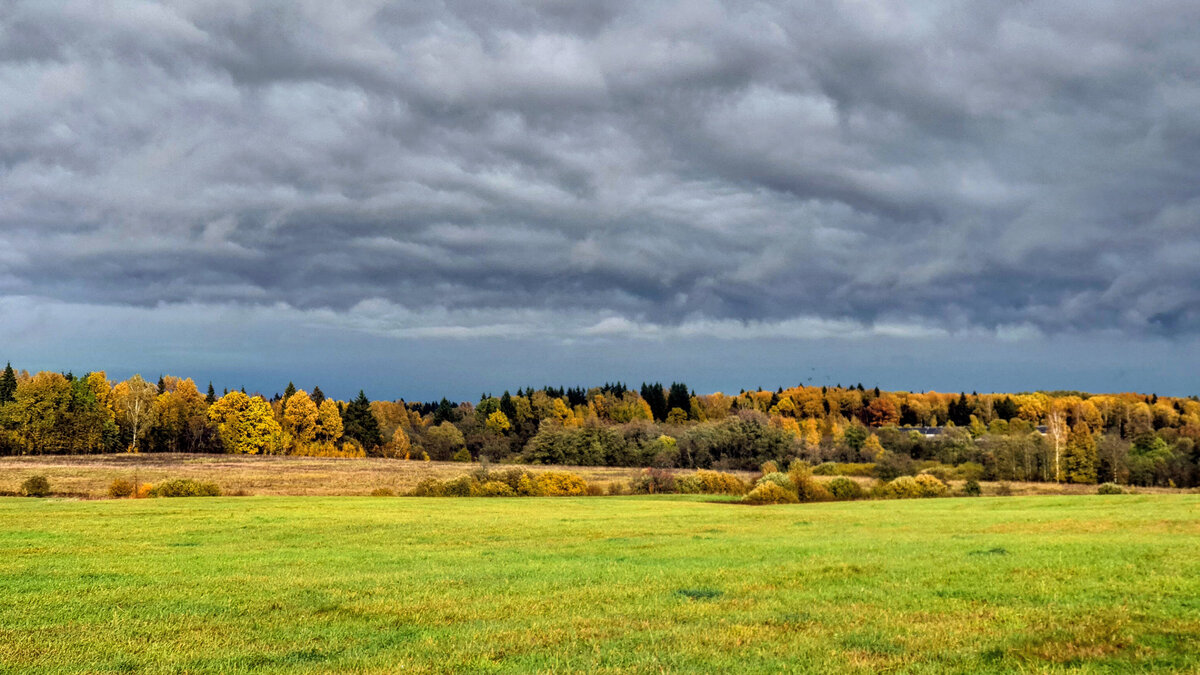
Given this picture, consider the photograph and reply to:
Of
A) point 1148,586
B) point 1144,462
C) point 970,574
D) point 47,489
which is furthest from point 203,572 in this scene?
point 1144,462

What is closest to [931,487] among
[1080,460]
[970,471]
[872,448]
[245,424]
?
[970,471]

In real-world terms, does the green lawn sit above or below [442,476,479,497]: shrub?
above

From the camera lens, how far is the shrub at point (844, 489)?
208ft

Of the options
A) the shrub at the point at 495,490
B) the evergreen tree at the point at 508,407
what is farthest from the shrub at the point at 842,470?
the evergreen tree at the point at 508,407

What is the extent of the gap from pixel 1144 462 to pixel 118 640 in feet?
394

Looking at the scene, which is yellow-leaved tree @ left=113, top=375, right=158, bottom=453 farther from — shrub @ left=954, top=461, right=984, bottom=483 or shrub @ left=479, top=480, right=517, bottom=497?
shrub @ left=954, top=461, right=984, bottom=483

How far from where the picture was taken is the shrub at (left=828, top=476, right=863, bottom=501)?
63.3m

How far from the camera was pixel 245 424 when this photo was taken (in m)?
124

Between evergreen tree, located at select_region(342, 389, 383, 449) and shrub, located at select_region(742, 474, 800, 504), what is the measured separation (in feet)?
359

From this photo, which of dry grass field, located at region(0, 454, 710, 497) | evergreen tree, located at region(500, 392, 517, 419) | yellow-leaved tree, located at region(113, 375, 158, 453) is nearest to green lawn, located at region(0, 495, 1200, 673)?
dry grass field, located at region(0, 454, 710, 497)

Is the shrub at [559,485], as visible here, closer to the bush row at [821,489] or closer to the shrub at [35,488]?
the bush row at [821,489]

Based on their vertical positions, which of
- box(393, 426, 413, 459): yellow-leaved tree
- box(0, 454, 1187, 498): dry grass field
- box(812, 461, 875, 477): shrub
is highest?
box(0, 454, 1187, 498): dry grass field

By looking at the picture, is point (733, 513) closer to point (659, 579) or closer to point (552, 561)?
point (552, 561)

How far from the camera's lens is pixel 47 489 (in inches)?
2079
